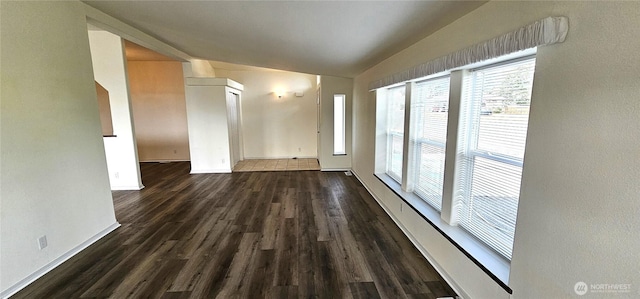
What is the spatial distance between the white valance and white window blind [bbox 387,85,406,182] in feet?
4.15

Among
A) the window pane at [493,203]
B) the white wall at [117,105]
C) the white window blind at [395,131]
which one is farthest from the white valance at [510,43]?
the white wall at [117,105]

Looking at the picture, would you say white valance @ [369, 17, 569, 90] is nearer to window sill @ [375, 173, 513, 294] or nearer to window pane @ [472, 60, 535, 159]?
window pane @ [472, 60, 535, 159]

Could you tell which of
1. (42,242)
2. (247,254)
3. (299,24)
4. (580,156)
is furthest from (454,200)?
(42,242)

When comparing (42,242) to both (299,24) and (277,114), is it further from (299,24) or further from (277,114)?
(277,114)

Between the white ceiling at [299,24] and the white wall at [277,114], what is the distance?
334 centimetres

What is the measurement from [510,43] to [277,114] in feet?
21.9

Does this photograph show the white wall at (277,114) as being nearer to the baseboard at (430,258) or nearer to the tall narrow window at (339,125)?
the tall narrow window at (339,125)

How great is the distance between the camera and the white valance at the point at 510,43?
1155mm

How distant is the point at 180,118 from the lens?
696cm

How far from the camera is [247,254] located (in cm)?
255

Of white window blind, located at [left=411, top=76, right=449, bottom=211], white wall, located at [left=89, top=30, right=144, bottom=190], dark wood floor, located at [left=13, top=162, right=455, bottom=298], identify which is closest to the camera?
dark wood floor, located at [left=13, top=162, right=455, bottom=298]

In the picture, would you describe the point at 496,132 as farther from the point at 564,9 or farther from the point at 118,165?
the point at 118,165

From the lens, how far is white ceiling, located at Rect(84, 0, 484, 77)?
194cm

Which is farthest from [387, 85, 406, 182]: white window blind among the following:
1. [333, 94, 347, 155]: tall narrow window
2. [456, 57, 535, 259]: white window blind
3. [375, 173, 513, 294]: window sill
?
[333, 94, 347, 155]: tall narrow window
